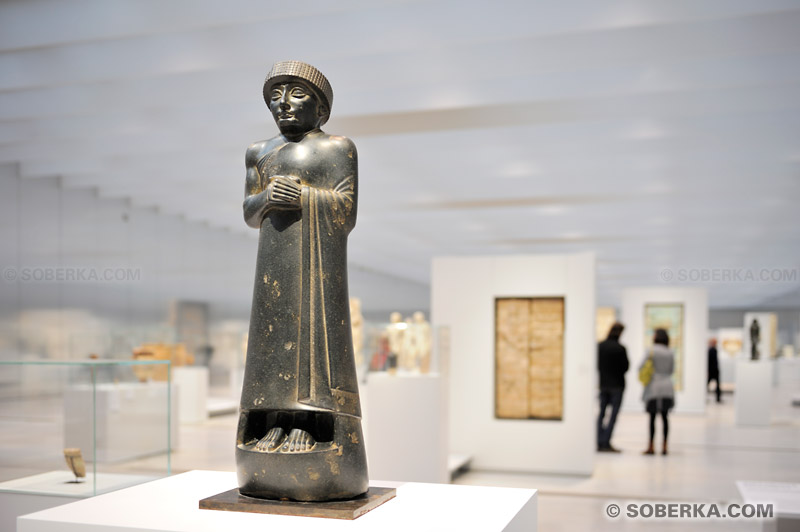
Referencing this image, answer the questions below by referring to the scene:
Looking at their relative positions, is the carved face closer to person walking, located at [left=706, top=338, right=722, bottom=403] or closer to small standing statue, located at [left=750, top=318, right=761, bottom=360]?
small standing statue, located at [left=750, top=318, right=761, bottom=360]

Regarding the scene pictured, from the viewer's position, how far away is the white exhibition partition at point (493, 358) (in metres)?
9.70

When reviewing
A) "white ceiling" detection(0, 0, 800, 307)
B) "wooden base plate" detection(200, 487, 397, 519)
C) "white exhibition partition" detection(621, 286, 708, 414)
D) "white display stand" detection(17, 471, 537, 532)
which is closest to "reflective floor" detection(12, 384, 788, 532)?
"white display stand" detection(17, 471, 537, 532)

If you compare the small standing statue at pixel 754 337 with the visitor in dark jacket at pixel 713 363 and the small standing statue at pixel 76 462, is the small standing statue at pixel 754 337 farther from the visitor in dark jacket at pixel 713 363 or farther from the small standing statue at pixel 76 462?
the small standing statue at pixel 76 462

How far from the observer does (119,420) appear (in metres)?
5.87

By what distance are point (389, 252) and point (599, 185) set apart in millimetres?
11241

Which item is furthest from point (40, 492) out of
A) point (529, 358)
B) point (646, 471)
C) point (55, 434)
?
point (646, 471)

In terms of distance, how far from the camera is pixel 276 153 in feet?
10.5

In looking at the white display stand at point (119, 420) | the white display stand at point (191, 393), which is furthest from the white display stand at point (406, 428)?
the white display stand at point (191, 393)

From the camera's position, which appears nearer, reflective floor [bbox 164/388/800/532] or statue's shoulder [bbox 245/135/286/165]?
statue's shoulder [bbox 245/135/286/165]

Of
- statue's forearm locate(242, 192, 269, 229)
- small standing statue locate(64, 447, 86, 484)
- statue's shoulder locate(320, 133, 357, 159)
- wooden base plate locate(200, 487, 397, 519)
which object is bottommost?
small standing statue locate(64, 447, 86, 484)

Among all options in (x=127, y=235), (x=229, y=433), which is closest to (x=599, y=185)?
(x=229, y=433)

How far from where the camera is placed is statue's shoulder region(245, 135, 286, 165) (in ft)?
10.6

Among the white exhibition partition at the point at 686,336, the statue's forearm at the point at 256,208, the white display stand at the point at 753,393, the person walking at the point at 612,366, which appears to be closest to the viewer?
the statue's forearm at the point at 256,208

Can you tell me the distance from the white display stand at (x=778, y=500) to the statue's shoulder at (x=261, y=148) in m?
3.13
